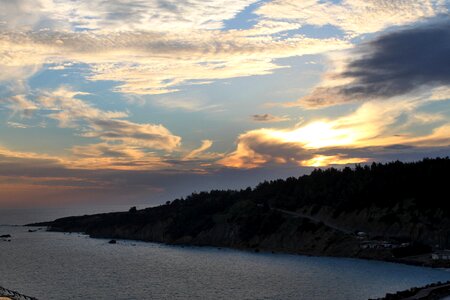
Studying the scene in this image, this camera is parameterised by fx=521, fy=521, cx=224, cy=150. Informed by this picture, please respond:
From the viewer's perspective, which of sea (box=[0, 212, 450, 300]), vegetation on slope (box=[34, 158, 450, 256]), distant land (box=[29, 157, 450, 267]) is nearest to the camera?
sea (box=[0, 212, 450, 300])

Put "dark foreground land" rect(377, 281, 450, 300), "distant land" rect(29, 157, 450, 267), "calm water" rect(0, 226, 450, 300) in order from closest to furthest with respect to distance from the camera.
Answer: "dark foreground land" rect(377, 281, 450, 300) → "calm water" rect(0, 226, 450, 300) → "distant land" rect(29, 157, 450, 267)

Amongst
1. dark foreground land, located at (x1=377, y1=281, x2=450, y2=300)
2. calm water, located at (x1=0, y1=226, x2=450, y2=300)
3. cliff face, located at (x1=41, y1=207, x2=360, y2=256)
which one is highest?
cliff face, located at (x1=41, y1=207, x2=360, y2=256)

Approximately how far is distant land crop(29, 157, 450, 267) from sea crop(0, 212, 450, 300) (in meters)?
8.09

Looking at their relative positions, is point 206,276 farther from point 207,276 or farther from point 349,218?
point 349,218

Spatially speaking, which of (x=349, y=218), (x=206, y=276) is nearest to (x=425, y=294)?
(x=206, y=276)

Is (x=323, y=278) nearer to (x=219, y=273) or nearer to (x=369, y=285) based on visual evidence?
(x=369, y=285)

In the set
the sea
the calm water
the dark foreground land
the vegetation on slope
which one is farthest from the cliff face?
the dark foreground land

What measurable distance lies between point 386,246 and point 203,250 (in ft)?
201

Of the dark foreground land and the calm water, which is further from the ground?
the dark foreground land

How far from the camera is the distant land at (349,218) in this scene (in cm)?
12444

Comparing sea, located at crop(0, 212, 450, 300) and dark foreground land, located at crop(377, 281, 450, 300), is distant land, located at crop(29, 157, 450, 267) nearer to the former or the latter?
sea, located at crop(0, 212, 450, 300)

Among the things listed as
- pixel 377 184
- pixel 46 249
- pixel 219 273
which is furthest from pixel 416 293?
pixel 46 249

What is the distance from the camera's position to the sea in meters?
79.2

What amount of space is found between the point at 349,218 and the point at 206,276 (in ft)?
204
